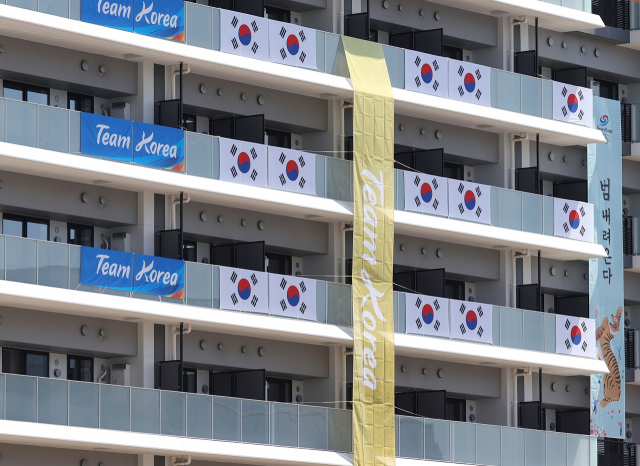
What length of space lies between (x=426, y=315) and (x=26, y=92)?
13697mm

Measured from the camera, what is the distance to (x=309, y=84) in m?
54.8

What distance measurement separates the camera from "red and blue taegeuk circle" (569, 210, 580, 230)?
61469 mm

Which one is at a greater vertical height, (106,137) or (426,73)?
(426,73)

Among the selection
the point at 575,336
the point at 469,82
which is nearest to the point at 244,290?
the point at 469,82

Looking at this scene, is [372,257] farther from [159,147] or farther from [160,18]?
[160,18]

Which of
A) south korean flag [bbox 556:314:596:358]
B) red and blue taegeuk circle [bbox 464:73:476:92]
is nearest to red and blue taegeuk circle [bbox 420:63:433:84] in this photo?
red and blue taegeuk circle [bbox 464:73:476:92]

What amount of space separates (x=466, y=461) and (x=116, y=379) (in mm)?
10905

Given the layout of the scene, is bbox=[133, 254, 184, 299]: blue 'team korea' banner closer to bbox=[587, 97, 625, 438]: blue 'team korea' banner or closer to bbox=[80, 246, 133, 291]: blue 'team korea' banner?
bbox=[80, 246, 133, 291]: blue 'team korea' banner

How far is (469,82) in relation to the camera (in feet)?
194

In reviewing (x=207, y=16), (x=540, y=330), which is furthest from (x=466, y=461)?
(x=207, y=16)

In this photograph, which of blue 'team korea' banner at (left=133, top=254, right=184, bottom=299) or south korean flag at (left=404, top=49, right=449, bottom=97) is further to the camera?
south korean flag at (left=404, top=49, right=449, bottom=97)

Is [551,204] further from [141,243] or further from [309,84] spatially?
[141,243]

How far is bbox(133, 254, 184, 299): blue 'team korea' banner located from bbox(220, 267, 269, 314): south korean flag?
1.46 m

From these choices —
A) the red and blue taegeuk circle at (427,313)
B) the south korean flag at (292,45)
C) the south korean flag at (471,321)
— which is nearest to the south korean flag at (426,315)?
the red and blue taegeuk circle at (427,313)
